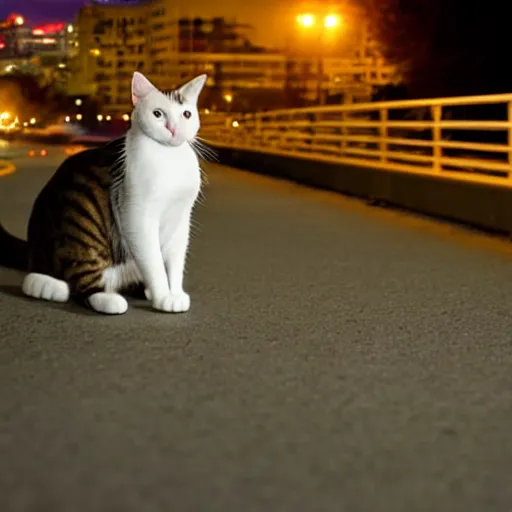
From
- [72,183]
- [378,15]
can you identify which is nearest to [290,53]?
[378,15]

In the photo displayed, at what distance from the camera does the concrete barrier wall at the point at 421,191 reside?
1194 centimetres

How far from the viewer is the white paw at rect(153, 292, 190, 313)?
6887mm

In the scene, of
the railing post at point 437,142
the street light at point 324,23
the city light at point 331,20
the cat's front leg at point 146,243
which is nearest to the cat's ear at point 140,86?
the cat's front leg at point 146,243

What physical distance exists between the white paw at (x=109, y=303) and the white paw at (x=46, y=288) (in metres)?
0.27

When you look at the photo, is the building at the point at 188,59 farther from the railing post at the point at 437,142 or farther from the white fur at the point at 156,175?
the white fur at the point at 156,175

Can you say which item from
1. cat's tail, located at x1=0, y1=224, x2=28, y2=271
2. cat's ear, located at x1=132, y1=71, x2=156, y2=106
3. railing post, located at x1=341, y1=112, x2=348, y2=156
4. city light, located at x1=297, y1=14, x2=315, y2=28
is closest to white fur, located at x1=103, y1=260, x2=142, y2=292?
cat's ear, located at x1=132, y1=71, x2=156, y2=106

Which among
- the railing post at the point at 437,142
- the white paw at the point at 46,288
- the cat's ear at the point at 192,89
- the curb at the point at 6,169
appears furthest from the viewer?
the curb at the point at 6,169

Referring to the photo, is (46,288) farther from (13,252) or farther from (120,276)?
(13,252)

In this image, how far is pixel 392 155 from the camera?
17000mm

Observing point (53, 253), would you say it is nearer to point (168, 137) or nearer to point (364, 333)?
point (168, 137)

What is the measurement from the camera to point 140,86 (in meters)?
6.66

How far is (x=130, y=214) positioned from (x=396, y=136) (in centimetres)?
2277

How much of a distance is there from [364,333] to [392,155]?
1082 centimetres

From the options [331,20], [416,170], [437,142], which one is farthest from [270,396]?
[331,20]
